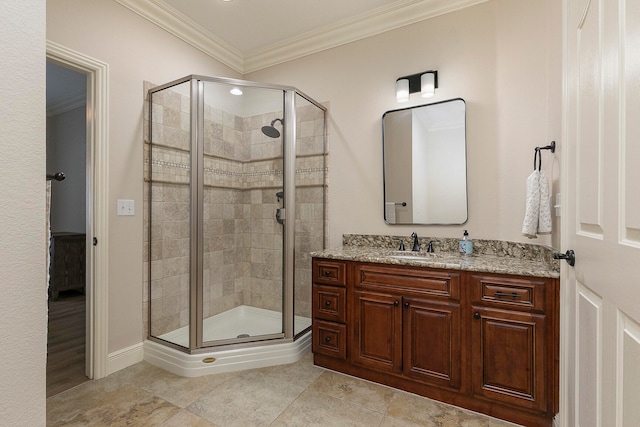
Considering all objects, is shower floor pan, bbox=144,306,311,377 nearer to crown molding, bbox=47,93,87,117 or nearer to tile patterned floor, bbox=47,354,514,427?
tile patterned floor, bbox=47,354,514,427

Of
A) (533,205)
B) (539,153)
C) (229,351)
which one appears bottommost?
(229,351)

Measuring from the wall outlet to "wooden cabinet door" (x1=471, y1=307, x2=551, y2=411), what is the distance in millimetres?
2436

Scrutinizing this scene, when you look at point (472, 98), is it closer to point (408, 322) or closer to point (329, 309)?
point (408, 322)

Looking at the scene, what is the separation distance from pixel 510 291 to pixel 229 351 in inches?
74.1

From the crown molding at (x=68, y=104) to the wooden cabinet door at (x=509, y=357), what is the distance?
5459 mm

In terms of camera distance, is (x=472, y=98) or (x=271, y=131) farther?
(x=271, y=131)

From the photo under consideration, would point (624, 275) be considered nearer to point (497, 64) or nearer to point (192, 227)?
point (497, 64)

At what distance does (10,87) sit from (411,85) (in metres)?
2.38

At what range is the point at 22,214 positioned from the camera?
0.81 metres

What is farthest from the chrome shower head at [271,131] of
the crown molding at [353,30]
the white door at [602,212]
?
the white door at [602,212]

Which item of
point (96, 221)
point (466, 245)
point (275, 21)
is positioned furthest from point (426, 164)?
point (96, 221)

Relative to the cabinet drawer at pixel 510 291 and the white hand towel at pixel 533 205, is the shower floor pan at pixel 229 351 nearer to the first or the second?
the cabinet drawer at pixel 510 291

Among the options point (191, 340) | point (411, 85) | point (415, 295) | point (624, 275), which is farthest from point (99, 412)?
point (411, 85)


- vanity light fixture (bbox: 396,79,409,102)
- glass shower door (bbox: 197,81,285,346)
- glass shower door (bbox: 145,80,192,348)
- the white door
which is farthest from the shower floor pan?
vanity light fixture (bbox: 396,79,409,102)
